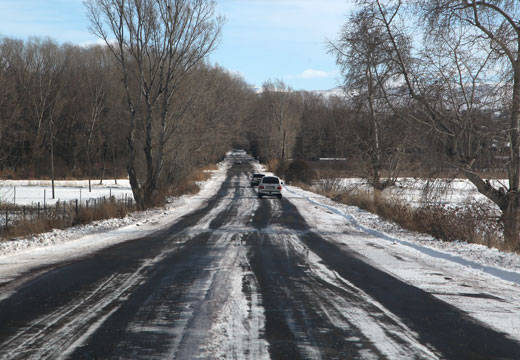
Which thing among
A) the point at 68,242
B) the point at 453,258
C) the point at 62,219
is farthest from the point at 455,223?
the point at 62,219

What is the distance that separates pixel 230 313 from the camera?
6.68 meters

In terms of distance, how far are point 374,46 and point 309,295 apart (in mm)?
11988

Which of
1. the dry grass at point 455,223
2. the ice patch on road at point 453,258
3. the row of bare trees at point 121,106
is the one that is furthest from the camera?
the row of bare trees at point 121,106

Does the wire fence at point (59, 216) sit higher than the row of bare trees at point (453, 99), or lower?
lower

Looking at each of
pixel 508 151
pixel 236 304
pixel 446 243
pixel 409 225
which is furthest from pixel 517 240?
pixel 236 304

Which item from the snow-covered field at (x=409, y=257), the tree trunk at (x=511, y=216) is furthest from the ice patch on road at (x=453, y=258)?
the tree trunk at (x=511, y=216)

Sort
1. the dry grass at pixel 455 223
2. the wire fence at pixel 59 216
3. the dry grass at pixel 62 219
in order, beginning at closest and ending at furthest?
1. the dry grass at pixel 455 223
2. the dry grass at pixel 62 219
3. the wire fence at pixel 59 216

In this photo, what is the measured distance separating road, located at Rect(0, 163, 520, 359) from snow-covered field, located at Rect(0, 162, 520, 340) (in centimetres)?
48

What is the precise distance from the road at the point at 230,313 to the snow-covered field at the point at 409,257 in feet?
1.57

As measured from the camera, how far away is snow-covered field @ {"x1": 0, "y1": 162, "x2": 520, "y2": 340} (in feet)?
25.3

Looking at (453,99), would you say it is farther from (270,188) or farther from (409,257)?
(270,188)

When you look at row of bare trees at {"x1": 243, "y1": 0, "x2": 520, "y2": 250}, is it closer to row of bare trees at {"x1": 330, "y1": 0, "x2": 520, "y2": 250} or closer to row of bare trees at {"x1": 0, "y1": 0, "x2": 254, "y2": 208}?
row of bare trees at {"x1": 330, "y1": 0, "x2": 520, "y2": 250}

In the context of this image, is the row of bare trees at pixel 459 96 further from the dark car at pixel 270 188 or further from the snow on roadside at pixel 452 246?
the dark car at pixel 270 188

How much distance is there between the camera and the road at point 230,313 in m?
5.26
